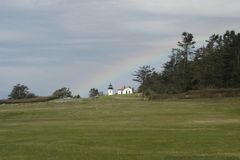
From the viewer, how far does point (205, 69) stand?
375 ft

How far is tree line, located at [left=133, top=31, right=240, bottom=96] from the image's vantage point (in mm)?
114669

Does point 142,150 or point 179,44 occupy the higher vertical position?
point 179,44

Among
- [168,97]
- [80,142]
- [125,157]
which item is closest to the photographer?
[125,157]

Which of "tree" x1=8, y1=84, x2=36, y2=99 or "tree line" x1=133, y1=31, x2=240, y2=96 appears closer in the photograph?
"tree line" x1=133, y1=31, x2=240, y2=96

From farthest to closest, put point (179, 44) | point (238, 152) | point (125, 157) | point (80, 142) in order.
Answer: point (179, 44) < point (80, 142) < point (238, 152) < point (125, 157)

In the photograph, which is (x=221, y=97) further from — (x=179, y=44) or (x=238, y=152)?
(x=238, y=152)

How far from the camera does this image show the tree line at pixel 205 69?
376 ft

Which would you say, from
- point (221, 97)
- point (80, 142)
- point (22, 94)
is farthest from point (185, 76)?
point (80, 142)

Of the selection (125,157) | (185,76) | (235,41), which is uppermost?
(235,41)

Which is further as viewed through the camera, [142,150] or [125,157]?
[142,150]

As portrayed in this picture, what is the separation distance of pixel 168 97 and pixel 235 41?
A: 2825 centimetres

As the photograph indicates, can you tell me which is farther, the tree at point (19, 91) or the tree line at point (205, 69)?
the tree at point (19, 91)

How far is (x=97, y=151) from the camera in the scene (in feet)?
70.7

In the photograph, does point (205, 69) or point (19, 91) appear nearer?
point (205, 69)
